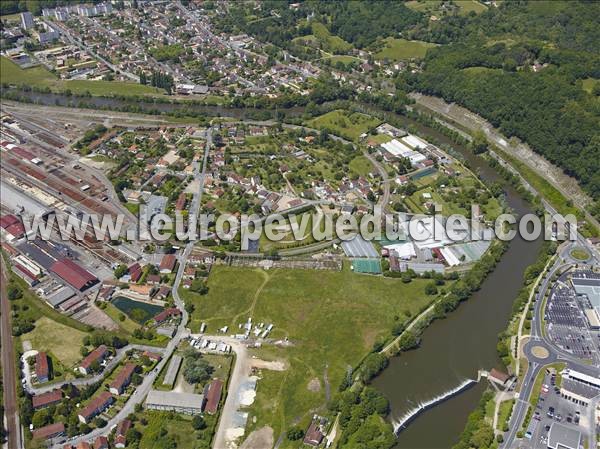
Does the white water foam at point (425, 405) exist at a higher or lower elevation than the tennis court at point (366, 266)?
lower

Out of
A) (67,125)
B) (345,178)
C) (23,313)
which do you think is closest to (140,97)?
(67,125)

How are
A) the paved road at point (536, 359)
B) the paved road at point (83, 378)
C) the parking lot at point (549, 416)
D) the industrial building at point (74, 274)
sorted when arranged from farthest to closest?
1. the industrial building at point (74, 274)
2. the paved road at point (83, 378)
3. the paved road at point (536, 359)
4. the parking lot at point (549, 416)

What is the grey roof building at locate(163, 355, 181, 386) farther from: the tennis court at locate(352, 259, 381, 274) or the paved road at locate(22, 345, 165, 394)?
the tennis court at locate(352, 259, 381, 274)

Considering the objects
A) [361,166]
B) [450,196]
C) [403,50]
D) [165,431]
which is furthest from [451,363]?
[403,50]

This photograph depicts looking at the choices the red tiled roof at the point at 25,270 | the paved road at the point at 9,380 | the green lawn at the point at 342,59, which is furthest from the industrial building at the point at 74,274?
the green lawn at the point at 342,59

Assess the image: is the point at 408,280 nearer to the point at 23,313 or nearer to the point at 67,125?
the point at 23,313

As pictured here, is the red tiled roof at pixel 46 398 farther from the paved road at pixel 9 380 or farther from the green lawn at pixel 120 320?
the green lawn at pixel 120 320

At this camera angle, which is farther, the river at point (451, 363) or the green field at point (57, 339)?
the green field at point (57, 339)

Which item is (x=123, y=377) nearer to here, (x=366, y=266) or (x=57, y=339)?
(x=57, y=339)

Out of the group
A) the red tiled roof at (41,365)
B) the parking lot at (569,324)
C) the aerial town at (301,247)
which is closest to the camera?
the aerial town at (301,247)
